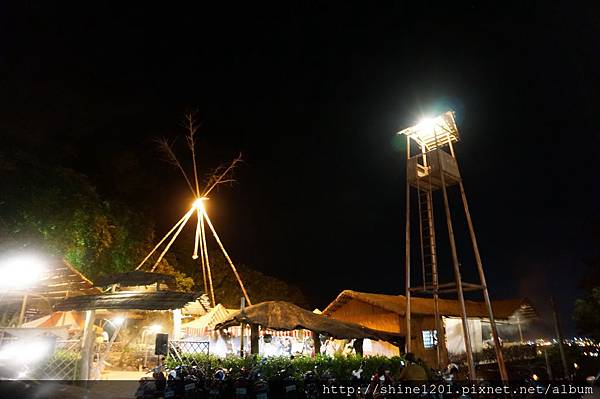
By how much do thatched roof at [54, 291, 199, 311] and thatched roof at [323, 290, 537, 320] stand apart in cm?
1312

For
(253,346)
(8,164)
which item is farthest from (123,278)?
(8,164)

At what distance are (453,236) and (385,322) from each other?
959 centimetres

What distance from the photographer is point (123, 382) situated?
48.8ft

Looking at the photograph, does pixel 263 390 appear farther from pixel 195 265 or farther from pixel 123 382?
pixel 195 265

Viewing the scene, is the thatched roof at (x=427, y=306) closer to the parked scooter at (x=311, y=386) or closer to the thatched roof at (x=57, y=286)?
the parked scooter at (x=311, y=386)

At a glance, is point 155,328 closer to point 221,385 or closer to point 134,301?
point 134,301

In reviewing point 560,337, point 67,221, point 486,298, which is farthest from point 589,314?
point 67,221

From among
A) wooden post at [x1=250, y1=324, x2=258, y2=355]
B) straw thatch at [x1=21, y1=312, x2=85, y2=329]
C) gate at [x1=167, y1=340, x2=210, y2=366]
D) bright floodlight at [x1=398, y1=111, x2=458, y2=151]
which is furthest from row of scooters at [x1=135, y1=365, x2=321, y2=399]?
straw thatch at [x1=21, y1=312, x2=85, y2=329]

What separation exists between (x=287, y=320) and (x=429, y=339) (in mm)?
12788

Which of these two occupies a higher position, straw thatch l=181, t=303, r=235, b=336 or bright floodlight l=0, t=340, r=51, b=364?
straw thatch l=181, t=303, r=235, b=336

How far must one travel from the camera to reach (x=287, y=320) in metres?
14.4

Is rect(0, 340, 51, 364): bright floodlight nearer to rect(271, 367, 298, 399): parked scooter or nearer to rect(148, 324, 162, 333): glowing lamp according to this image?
rect(271, 367, 298, 399): parked scooter

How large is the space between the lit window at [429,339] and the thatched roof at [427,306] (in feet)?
3.69

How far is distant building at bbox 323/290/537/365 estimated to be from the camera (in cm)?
2328
